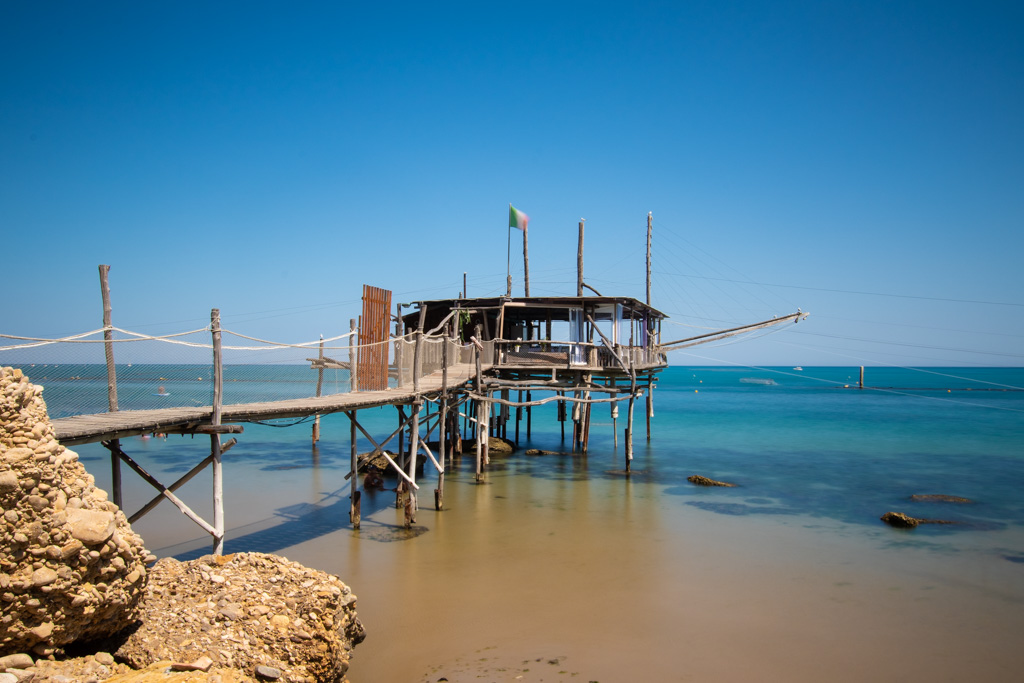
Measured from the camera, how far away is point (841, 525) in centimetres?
1504

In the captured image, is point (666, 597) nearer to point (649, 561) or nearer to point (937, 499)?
point (649, 561)

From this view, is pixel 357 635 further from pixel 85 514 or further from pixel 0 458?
pixel 0 458

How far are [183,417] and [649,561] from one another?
26.7ft

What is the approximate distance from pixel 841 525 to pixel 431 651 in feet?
36.0

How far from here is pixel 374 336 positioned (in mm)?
14031

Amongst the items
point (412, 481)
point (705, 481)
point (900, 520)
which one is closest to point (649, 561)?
point (412, 481)

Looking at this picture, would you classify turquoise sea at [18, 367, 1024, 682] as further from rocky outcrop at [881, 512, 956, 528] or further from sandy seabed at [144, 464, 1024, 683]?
rocky outcrop at [881, 512, 956, 528]

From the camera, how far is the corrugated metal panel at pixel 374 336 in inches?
529

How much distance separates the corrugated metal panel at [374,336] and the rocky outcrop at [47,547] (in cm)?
758

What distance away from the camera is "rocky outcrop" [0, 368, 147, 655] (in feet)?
16.7

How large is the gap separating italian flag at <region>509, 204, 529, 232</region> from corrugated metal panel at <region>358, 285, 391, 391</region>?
14340mm

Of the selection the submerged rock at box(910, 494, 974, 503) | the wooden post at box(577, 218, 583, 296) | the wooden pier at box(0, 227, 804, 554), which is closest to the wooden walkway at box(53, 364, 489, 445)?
the wooden pier at box(0, 227, 804, 554)

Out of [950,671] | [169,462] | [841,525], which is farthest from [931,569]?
[169,462]

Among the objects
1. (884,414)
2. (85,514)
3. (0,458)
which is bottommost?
(884,414)
